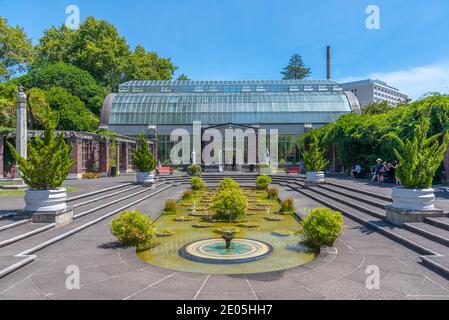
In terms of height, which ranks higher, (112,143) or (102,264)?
(112,143)

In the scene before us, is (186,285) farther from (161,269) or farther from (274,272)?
(274,272)

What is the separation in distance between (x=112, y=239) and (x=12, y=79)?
4713cm

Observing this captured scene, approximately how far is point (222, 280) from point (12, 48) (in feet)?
155

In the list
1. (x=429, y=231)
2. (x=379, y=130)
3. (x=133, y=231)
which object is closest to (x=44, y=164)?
(x=133, y=231)

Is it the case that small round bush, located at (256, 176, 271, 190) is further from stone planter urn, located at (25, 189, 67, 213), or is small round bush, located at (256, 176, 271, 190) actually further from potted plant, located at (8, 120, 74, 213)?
stone planter urn, located at (25, 189, 67, 213)

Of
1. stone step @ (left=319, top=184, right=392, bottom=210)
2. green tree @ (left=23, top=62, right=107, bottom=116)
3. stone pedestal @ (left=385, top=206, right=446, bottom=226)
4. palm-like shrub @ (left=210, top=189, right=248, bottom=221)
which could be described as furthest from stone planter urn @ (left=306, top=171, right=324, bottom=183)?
green tree @ (left=23, top=62, right=107, bottom=116)

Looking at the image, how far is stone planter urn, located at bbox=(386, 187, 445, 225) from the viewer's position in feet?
33.5

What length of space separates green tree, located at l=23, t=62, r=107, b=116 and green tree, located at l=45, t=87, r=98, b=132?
4618 mm

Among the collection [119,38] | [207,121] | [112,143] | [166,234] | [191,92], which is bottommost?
[166,234]

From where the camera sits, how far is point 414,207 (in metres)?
10.4

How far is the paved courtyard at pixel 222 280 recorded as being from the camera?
18.2ft

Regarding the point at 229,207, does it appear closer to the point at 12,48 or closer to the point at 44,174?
the point at 44,174
